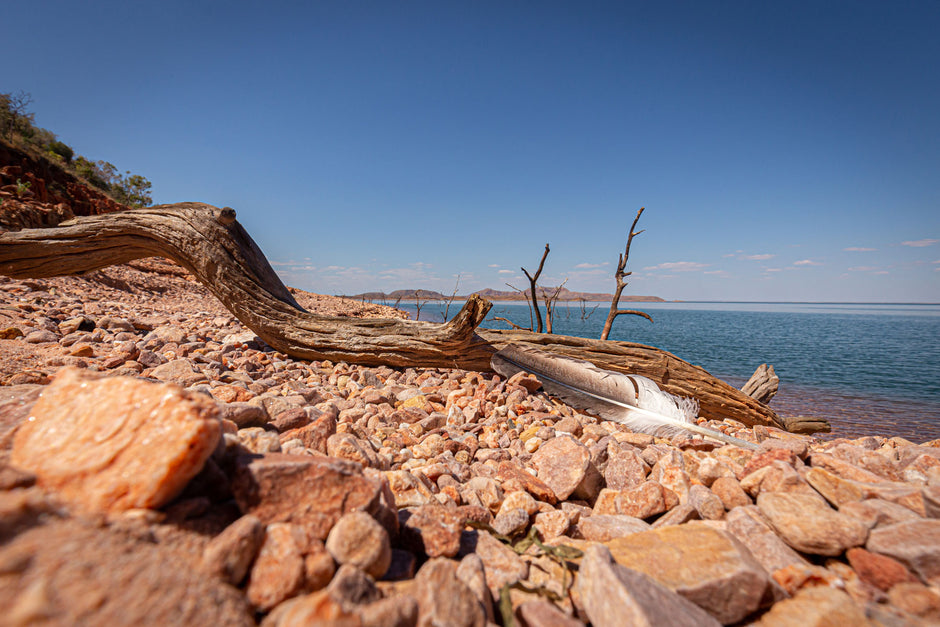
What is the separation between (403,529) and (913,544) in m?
1.80

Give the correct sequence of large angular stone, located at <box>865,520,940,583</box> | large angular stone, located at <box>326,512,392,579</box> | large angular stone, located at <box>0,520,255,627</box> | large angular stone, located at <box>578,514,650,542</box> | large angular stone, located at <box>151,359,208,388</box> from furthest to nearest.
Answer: large angular stone, located at <box>151,359,208,388</box>, large angular stone, located at <box>578,514,650,542</box>, large angular stone, located at <box>865,520,940,583</box>, large angular stone, located at <box>326,512,392,579</box>, large angular stone, located at <box>0,520,255,627</box>

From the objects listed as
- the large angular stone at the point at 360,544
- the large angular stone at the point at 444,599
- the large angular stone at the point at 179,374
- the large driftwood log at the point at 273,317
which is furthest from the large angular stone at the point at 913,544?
the large angular stone at the point at 179,374

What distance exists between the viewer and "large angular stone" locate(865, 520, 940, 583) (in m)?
1.23

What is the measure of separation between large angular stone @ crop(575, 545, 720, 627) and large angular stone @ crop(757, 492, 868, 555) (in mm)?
642

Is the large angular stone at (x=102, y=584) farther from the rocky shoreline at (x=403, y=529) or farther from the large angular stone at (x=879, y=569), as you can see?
the large angular stone at (x=879, y=569)

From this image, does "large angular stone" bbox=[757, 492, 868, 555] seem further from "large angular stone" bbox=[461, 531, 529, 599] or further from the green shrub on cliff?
the green shrub on cliff

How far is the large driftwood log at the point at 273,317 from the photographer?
4.65m

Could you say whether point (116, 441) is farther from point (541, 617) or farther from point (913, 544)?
point (913, 544)

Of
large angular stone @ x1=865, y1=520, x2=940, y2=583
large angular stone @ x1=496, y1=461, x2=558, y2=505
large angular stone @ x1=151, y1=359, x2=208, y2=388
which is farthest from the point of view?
large angular stone @ x1=151, y1=359, x2=208, y2=388

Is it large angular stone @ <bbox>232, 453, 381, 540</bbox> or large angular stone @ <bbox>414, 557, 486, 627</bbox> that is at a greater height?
→ large angular stone @ <bbox>232, 453, 381, 540</bbox>

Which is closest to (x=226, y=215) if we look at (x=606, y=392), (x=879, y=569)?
(x=606, y=392)

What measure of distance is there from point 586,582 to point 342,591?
763mm

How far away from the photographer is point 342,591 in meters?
0.99

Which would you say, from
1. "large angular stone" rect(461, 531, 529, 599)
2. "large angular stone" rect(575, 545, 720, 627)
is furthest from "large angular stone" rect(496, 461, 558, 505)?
"large angular stone" rect(575, 545, 720, 627)
